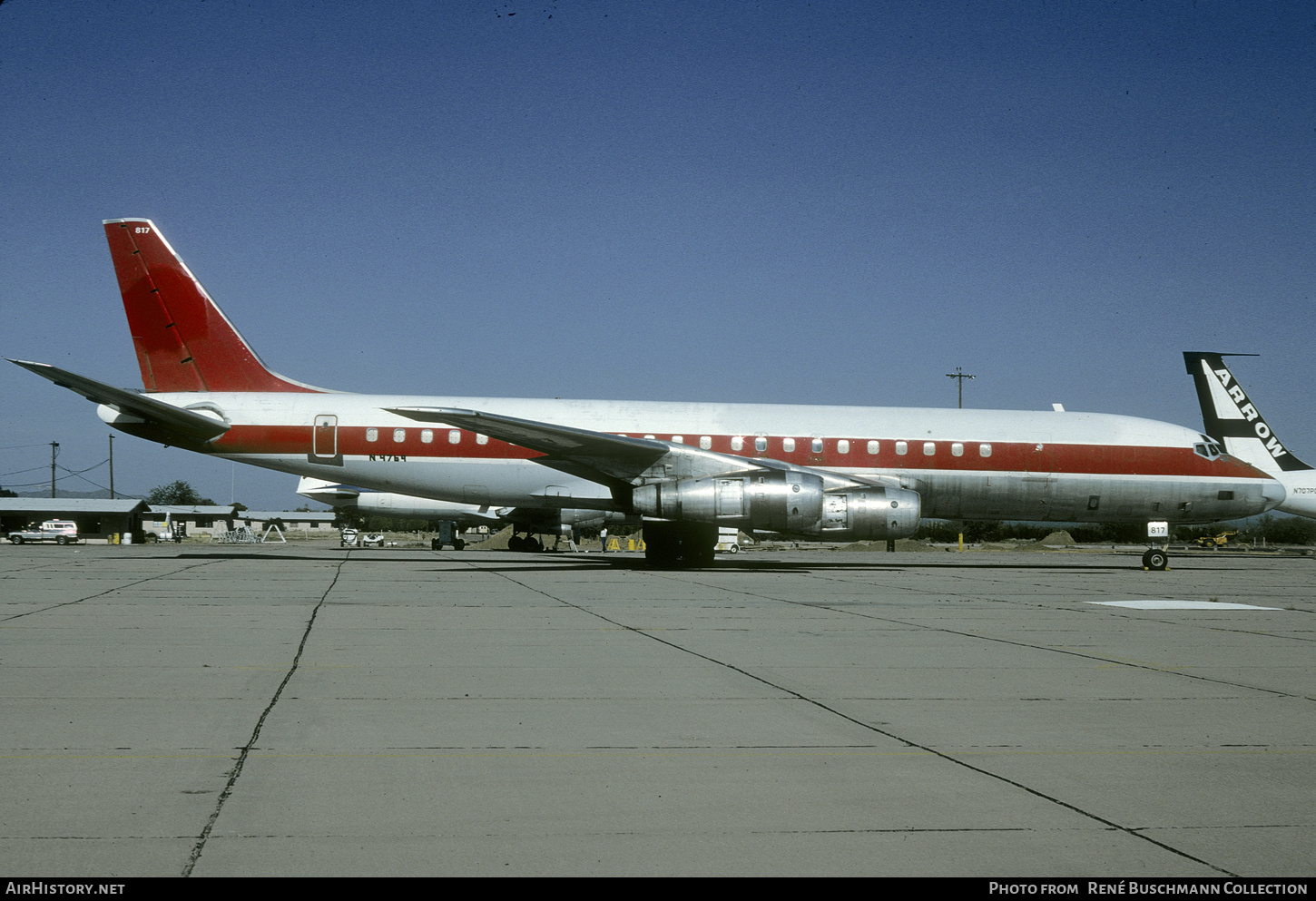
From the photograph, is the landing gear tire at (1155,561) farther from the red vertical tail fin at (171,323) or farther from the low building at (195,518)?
the low building at (195,518)

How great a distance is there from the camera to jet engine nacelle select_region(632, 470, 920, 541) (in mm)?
20281

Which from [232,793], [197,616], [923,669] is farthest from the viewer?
[197,616]

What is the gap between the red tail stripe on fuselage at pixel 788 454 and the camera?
2316 cm

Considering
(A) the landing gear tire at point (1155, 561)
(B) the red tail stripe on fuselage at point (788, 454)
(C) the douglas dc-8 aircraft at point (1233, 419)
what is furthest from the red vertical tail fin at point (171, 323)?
(C) the douglas dc-8 aircraft at point (1233, 419)

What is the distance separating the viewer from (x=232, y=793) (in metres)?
4.12

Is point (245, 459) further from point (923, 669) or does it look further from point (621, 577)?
point (923, 669)

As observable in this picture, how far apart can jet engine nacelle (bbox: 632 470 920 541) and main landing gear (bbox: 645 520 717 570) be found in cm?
211

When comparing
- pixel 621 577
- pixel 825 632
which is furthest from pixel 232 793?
pixel 621 577

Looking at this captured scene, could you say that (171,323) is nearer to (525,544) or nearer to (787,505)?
(787,505)

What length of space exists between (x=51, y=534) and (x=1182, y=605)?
6347cm

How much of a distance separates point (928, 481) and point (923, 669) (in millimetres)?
16146

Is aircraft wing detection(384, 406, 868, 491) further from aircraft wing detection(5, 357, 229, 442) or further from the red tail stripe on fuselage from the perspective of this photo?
aircraft wing detection(5, 357, 229, 442)

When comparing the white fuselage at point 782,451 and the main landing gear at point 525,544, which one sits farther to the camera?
the main landing gear at point 525,544

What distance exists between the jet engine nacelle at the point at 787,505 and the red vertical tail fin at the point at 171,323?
408 inches
